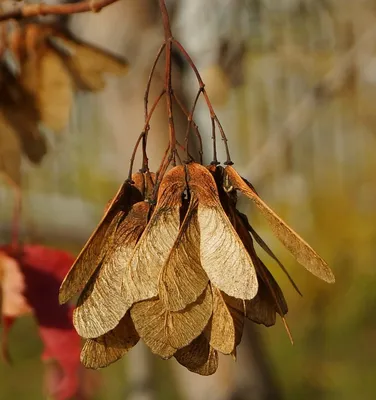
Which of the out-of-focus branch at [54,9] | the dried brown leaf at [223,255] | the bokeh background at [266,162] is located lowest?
the bokeh background at [266,162]

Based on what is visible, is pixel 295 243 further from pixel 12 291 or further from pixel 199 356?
pixel 12 291

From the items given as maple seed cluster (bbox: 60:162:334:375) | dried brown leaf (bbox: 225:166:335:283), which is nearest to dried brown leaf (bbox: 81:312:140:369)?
maple seed cluster (bbox: 60:162:334:375)

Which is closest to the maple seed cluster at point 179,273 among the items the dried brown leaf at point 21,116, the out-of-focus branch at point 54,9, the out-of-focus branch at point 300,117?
the out-of-focus branch at point 54,9

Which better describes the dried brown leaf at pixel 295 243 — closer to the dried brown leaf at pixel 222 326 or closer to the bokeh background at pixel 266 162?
the dried brown leaf at pixel 222 326

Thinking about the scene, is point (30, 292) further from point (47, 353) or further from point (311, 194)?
point (311, 194)

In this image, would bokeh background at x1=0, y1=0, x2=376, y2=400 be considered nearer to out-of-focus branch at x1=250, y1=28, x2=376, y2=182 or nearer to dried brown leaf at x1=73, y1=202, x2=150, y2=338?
out-of-focus branch at x1=250, y1=28, x2=376, y2=182

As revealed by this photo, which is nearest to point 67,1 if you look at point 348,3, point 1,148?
point 1,148
